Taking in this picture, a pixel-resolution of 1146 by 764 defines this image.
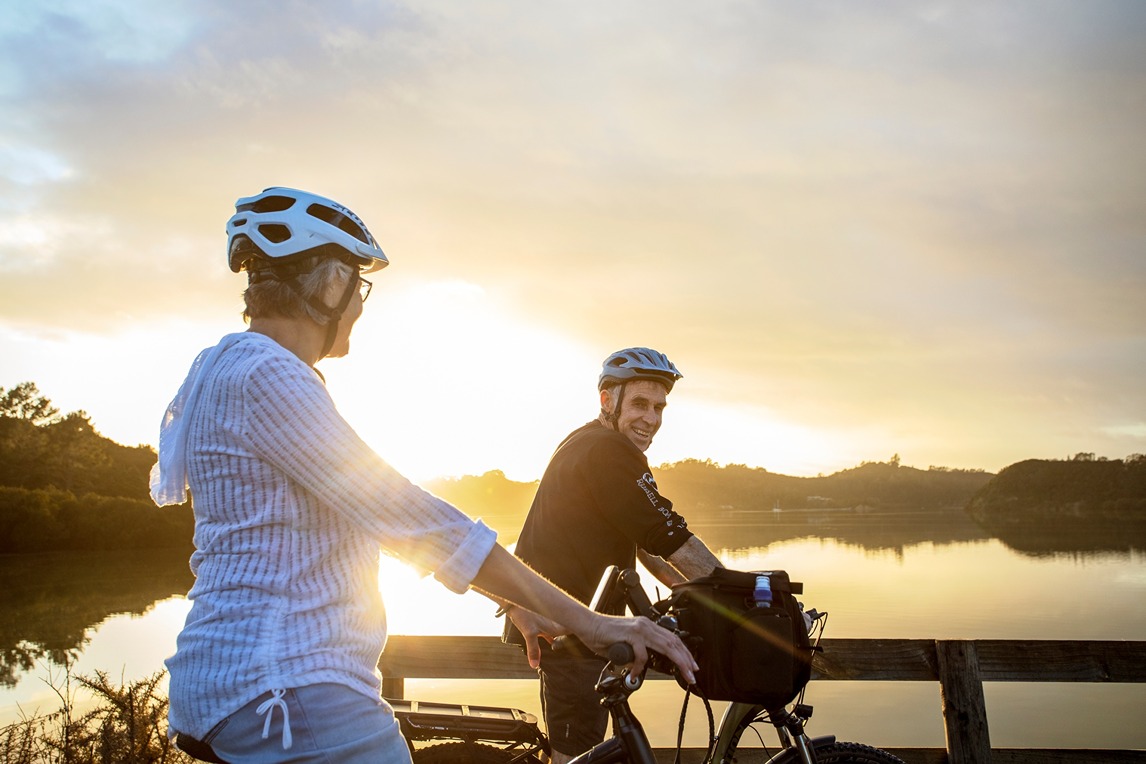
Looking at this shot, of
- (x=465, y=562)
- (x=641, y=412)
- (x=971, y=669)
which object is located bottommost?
(x=971, y=669)

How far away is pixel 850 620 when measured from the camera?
31609 millimetres

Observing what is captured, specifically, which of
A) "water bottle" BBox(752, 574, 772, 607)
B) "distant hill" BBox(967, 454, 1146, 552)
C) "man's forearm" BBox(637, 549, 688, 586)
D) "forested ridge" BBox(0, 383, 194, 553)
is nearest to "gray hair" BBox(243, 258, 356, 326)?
"water bottle" BBox(752, 574, 772, 607)

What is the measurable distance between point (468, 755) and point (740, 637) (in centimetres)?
154

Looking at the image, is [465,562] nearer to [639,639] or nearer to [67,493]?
[639,639]

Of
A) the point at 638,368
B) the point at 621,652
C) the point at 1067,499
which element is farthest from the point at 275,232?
the point at 1067,499

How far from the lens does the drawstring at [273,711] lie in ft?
4.98

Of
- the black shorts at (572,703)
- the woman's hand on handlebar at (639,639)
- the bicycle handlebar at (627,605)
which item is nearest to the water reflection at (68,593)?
the black shorts at (572,703)

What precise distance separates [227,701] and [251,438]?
1.56ft

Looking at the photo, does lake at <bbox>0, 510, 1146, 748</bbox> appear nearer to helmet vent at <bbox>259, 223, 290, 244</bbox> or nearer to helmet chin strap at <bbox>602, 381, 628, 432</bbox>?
helmet vent at <bbox>259, 223, 290, 244</bbox>

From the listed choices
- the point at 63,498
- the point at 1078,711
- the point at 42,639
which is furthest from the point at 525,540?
the point at 63,498

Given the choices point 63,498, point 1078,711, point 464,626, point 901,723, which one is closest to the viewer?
point 901,723

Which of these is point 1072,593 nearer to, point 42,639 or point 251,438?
point 42,639

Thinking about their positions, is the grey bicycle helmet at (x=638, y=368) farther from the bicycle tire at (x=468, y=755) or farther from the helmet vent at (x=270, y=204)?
the helmet vent at (x=270, y=204)

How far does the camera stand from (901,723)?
18953 mm
